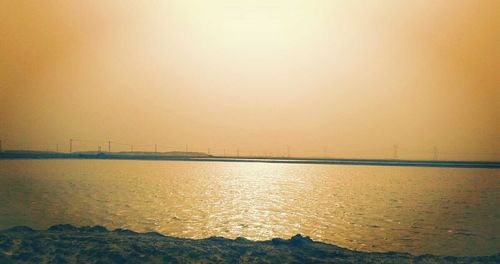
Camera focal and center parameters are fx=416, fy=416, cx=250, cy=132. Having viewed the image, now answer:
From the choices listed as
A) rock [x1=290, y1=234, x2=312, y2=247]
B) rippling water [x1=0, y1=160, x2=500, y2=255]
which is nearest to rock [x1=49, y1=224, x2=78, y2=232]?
rippling water [x1=0, y1=160, x2=500, y2=255]

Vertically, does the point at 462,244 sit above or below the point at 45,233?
below

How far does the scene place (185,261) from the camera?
1278 centimetres

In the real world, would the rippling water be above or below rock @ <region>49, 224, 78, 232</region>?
below

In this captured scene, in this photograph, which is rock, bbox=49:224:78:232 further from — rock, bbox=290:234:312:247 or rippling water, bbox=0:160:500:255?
rock, bbox=290:234:312:247

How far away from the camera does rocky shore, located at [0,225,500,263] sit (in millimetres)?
12867

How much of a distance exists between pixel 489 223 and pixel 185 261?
19.6 m

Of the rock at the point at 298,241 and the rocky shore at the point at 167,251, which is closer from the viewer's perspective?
the rocky shore at the point at 167,251

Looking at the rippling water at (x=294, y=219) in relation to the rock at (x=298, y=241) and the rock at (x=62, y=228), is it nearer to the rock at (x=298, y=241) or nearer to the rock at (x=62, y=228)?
the rock at (x=298, y=241)

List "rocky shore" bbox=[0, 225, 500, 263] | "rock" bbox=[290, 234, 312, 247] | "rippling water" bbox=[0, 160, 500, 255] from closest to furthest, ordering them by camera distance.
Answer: "rocky shore" bbox=[0, 225, 500, 263] → "rock" bbox=[290, 234, 312, 247] → "rippling water" bbox=[0, 160, 500, 255]

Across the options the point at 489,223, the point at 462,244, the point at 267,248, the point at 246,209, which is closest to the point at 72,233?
the point at 267,248

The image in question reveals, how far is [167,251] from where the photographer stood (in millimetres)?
13633

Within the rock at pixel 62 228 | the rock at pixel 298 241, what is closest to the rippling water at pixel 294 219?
the rock at pixel 298 241

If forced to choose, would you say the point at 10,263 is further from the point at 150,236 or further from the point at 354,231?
the point at 354,231

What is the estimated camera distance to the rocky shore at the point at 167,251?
12.9 meters
